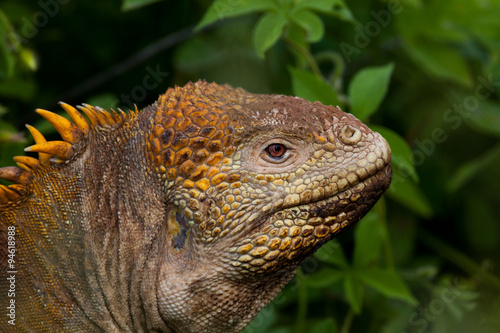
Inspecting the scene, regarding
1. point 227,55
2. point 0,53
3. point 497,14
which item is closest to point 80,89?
point 0,53

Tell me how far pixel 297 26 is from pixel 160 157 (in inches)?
69.7

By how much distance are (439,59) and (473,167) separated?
100 centimetres

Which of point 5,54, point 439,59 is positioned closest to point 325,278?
point 439,59

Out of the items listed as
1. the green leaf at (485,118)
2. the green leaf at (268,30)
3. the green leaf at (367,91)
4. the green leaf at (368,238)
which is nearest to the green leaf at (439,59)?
the green leaf at (485,118)

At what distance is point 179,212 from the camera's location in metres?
2.88

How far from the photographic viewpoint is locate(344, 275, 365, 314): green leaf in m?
4.08

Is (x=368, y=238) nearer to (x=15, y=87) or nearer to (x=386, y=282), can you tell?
(x=386, y=282)

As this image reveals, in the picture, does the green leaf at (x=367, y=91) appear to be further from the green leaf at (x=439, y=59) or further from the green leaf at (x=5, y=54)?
the green leaf at (x=5, y=54)

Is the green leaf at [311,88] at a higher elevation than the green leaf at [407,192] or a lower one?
higher

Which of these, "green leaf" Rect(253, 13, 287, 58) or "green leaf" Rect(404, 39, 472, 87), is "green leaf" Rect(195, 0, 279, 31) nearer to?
"green leaf" Rect(253, 13, 287, 58)

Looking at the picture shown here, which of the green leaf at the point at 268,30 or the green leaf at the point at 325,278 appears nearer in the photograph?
the green leaf at the point at 268,30

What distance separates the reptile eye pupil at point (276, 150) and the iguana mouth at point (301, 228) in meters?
0.25

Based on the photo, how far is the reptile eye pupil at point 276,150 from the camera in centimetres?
288

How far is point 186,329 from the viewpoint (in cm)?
290
